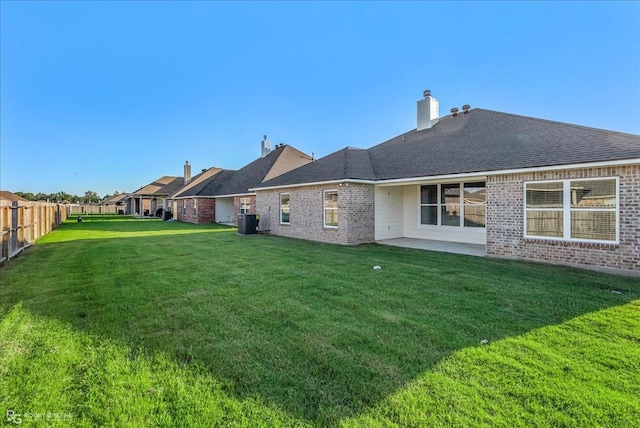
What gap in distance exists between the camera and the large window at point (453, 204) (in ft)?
39.6

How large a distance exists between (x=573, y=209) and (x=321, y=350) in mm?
8189

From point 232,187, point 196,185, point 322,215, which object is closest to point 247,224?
point 322,215

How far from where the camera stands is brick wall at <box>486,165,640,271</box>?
7.16 m

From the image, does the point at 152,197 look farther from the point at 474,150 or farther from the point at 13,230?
the point at 474,150

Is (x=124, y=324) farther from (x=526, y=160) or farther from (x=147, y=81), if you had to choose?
(x=147, y=81)

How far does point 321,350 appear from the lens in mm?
3590

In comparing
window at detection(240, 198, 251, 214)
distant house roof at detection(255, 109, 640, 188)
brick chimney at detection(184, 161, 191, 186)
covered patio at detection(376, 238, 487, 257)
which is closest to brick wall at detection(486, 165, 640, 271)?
distant house roof at detection(255, 109, 640, 188)

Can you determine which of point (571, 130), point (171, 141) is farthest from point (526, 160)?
point (171, 141)

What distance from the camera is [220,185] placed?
2953cm

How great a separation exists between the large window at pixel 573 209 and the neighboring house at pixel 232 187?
1930cm

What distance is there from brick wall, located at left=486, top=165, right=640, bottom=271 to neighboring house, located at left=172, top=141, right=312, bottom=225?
18.4 meters

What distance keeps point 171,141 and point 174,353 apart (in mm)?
30255
